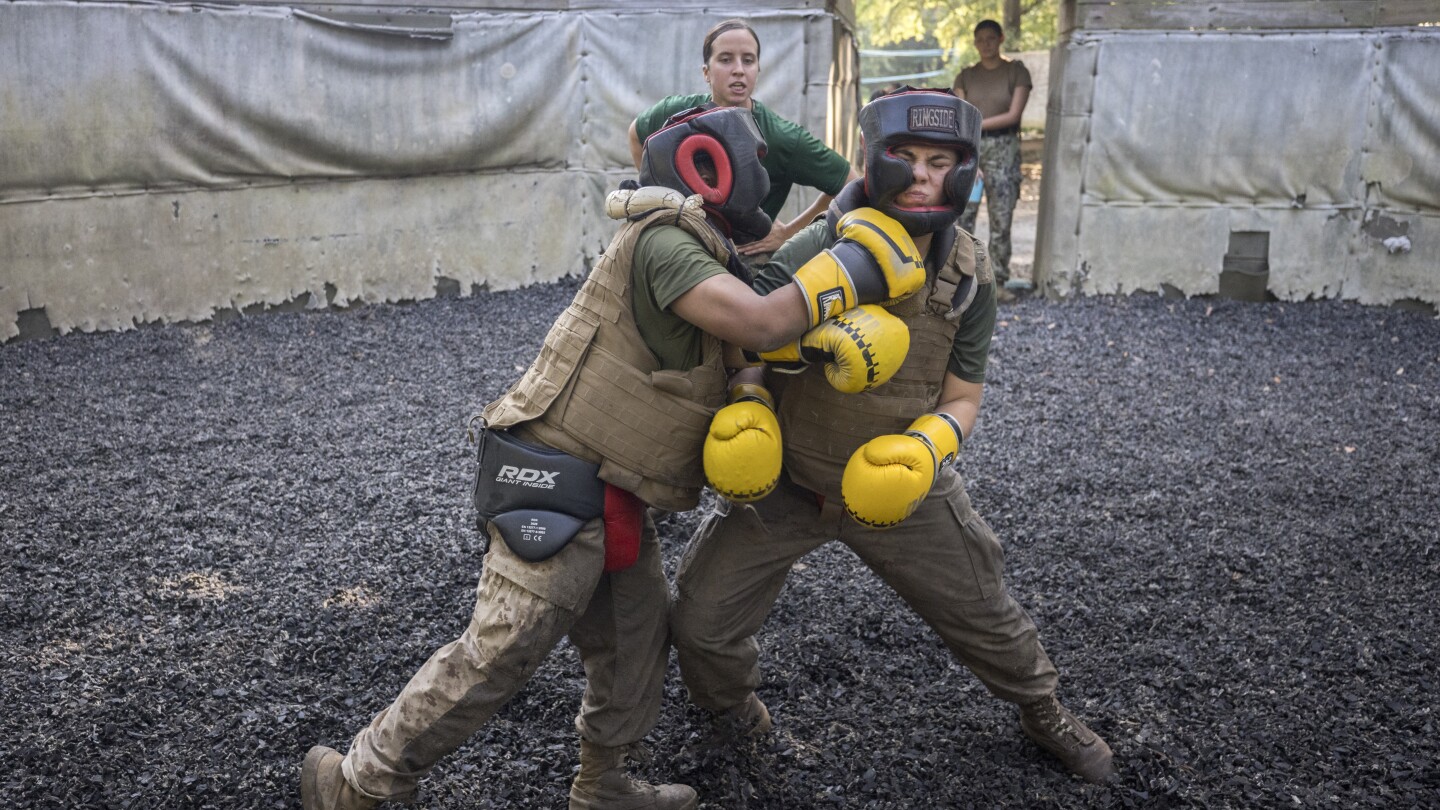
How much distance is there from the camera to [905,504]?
9.43ft

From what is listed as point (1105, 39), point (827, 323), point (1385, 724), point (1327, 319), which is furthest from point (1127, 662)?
point (1105, 39)

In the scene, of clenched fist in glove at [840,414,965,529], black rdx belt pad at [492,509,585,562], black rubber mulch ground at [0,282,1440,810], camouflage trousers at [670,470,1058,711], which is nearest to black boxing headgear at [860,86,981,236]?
clenched fist in glove at [840,414,965,529]

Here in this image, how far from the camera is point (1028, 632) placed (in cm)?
325

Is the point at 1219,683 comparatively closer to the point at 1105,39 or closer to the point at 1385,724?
the point at 1385,724

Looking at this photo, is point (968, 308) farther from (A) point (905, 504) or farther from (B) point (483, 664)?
(B) point (483, 664)

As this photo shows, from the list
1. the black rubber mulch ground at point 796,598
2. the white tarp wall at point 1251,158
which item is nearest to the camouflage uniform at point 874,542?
the black rubber mulch ground at point 796,598

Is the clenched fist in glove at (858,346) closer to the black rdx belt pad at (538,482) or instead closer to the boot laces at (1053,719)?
→ the black rdx belt pad at (538,482)

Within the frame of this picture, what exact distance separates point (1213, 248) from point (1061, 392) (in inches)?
128

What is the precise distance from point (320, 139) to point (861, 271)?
7134 mm

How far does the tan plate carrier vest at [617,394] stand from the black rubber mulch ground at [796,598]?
1.06 metres

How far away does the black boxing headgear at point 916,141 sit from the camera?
9.27 feet

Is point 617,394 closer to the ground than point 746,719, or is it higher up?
higher up

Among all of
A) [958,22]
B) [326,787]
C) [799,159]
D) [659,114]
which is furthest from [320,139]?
[958,22]

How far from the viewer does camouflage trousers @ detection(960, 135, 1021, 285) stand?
10.1 metres
